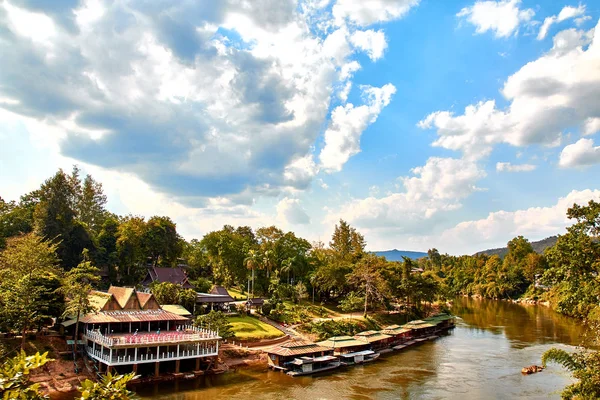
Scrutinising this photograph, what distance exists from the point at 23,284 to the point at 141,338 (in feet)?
39.9

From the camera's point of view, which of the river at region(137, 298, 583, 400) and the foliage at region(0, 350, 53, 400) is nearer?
the foliage at region(0, 350, 53, 400)

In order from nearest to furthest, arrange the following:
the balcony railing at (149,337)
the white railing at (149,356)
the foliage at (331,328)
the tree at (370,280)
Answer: the white railing at (149,356) < the balcony railing at (149,337) < the foliage at (331,328) < the tree at (370,280)

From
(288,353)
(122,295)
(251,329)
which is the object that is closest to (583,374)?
(288,353)

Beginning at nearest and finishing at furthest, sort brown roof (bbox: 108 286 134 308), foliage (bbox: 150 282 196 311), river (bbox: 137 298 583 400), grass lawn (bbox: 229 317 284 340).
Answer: river (bbox: 137 298 583 400) → brown roof (bbox: 108 286 134 308) → grass lawn (bbox: 229 317 284 340) → foliage (bbox: 150 282 196 311)

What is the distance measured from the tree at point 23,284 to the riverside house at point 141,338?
5516 millimetres

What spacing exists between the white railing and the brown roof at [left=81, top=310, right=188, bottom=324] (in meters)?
2.99

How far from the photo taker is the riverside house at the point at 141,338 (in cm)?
4016

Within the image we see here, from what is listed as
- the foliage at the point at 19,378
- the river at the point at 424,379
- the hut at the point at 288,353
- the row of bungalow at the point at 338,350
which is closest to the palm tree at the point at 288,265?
the row of bungalow at the point at 338,350

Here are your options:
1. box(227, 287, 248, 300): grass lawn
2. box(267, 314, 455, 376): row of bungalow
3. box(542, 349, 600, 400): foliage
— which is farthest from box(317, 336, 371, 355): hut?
box(542, 349, 600, 400): foliage

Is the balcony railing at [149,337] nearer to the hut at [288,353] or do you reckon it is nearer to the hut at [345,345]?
the hut at [288,353]

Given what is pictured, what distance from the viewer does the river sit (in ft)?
125

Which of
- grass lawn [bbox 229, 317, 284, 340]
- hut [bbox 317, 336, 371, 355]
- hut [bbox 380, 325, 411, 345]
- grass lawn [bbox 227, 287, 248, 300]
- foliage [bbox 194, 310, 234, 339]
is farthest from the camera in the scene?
grass lawn [bbox 227, 287, 248, 300]

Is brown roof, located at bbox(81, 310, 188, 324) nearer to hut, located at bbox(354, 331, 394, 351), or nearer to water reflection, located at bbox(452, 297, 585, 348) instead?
hut, located at bbox(354, 331, 394, 351)

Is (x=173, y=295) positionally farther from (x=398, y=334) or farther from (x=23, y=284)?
(x=398, y=334)
